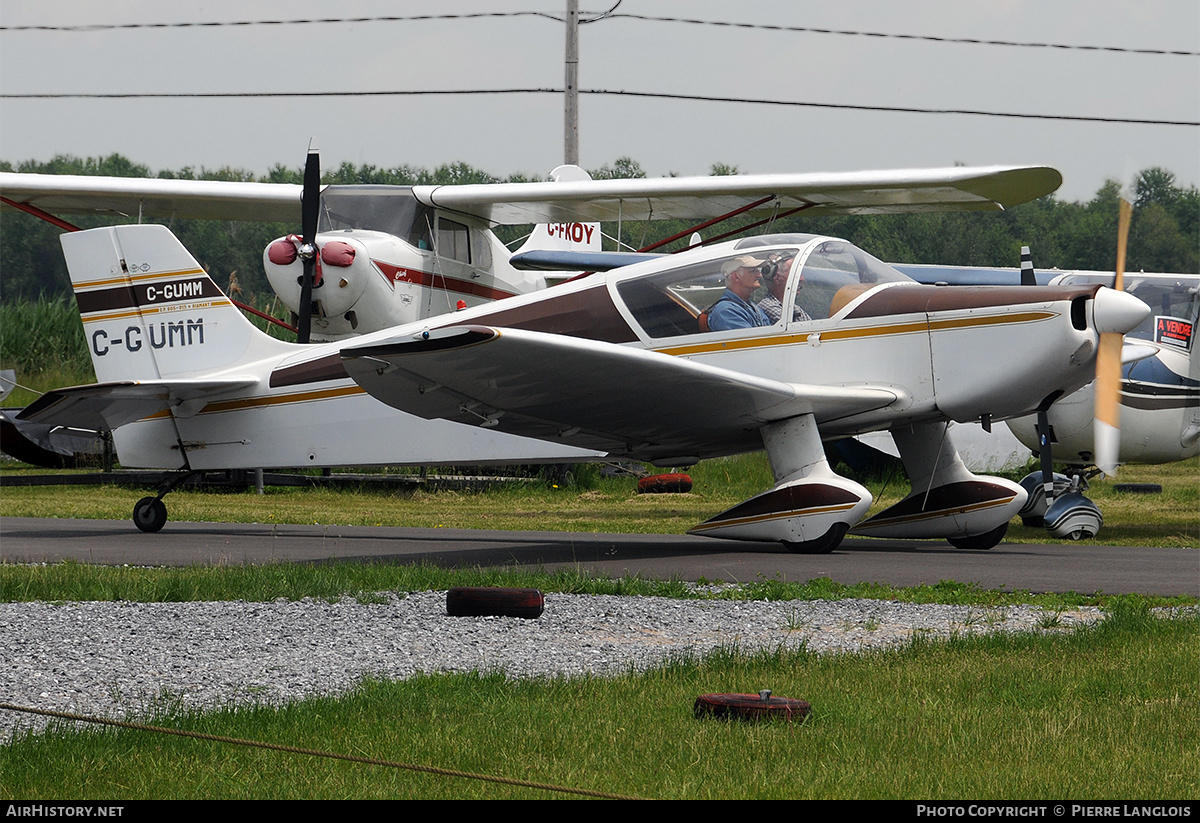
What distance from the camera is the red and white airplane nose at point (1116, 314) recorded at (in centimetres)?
917

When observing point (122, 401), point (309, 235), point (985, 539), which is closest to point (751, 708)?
point (985, 539)

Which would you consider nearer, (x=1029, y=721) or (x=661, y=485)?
(x=1029, y=721)

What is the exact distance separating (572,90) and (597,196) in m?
10.1

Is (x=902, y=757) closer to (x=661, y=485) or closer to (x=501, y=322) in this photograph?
(x=501, y=322)

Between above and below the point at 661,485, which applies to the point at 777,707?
above

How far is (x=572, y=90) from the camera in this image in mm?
26828

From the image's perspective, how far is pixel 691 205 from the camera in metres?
17.8

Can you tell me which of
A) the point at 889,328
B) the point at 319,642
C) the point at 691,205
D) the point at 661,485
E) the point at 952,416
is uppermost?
the point at 691,205

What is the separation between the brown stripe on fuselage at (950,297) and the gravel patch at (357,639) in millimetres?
3420

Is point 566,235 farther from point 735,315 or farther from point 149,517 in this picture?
point 735,315

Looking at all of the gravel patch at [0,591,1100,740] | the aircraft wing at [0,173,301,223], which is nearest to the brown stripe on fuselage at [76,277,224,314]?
the aircraft wing at [0,173,301,223]

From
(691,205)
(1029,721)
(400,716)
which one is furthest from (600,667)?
(691,205)

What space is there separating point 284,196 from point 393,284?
115 inches

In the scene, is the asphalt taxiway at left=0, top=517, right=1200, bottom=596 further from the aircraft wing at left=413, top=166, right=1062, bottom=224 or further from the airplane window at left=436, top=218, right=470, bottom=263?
the airplane window at left=436, top=218, right=470, bottom=263
